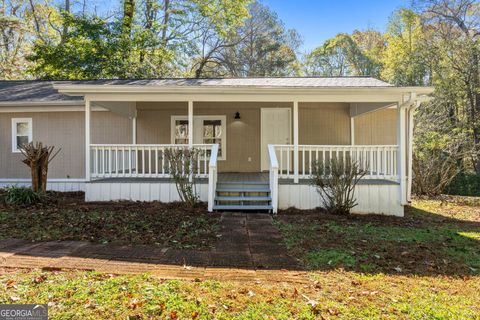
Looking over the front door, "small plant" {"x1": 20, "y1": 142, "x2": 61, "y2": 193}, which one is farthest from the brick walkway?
the front door

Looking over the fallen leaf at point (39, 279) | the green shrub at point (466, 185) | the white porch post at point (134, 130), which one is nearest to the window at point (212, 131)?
the white porch post at point (134, 130)

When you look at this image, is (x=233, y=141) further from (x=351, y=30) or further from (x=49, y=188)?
(x=351, y=30)

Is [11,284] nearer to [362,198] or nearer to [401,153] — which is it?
[362,198]

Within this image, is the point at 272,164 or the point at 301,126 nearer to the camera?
the point at 272,164

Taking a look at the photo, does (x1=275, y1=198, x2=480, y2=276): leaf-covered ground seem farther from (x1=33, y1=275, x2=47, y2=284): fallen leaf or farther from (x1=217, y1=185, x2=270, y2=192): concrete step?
(x1=33, y1=275, x2=47, y2=284): fallen leaf

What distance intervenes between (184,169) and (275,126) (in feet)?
15.1

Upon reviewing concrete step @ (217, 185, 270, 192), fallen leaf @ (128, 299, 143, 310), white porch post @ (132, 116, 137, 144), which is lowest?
fallen leaf @ (128, 299, 143, 310)

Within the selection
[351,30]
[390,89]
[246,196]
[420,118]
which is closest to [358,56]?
[351,30]

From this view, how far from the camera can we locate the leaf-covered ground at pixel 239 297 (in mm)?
2586

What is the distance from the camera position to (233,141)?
1049cm

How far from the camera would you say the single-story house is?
23.6 ft

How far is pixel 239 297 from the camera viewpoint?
9.37 feet

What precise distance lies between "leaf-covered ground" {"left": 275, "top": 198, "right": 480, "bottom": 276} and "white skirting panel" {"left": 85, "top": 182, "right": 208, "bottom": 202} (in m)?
2.72

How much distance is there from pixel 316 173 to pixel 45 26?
23826mm
